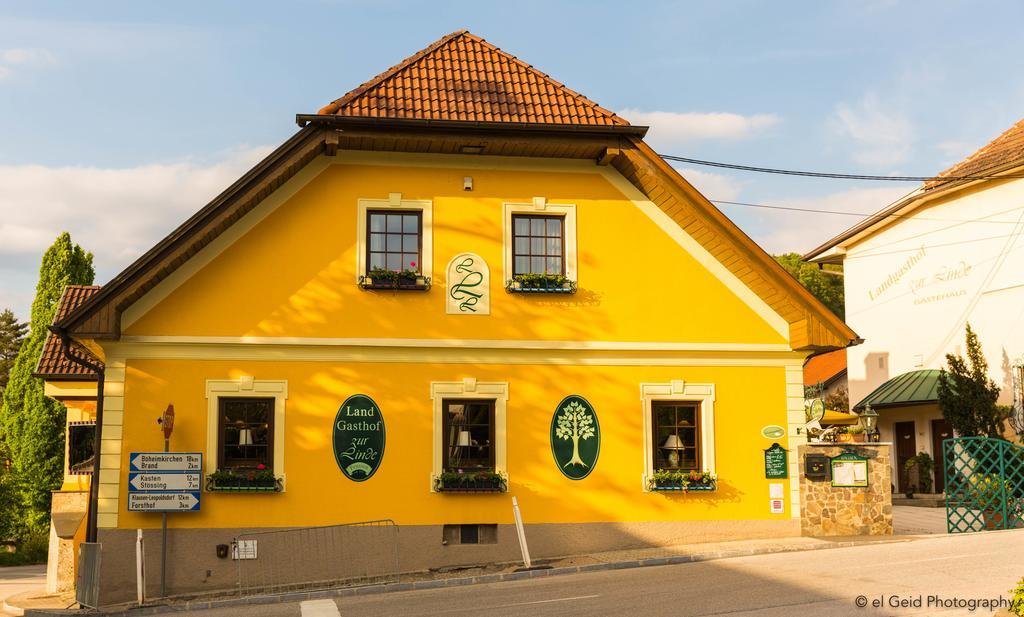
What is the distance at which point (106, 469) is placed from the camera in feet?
57.0

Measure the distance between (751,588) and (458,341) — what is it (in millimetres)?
7379

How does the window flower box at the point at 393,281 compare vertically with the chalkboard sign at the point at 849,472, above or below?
above

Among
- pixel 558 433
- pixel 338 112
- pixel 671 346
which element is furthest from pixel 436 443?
pixel 338 112

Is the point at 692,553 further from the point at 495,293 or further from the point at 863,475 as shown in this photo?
the point at 495,293

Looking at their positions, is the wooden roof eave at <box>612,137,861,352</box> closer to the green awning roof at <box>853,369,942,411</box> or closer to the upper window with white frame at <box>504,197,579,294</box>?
the upper window with white frame at <box>504,197,579,294</box>

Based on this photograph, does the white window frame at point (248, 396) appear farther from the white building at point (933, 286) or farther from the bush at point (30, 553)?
the bush at point (30, 553)

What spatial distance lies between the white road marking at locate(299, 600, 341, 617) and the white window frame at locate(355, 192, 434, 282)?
5.93 metres

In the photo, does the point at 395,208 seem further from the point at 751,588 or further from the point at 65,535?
the point at 65,535

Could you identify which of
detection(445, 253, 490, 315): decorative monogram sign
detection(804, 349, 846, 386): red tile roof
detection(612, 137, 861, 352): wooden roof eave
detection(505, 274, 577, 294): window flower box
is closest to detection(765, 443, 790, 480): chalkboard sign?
detection(612, 137, 861, 352): wooden roof eave

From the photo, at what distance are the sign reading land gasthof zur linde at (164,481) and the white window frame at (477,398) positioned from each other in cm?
405

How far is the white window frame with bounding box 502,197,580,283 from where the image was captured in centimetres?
1903

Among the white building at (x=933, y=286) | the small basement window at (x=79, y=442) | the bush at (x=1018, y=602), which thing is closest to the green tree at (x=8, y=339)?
the small basement window at (x=79, y=442)

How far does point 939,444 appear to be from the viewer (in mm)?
29547

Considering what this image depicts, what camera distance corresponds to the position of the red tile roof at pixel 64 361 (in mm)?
23891
